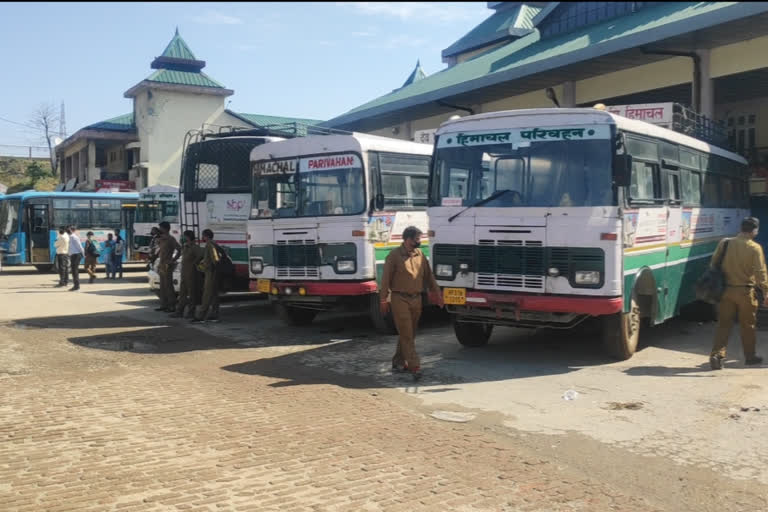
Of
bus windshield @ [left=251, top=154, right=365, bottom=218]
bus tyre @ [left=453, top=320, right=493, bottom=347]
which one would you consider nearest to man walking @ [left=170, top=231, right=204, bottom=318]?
bus windshield @ [left=251, top=154, right=365, bottom=218]

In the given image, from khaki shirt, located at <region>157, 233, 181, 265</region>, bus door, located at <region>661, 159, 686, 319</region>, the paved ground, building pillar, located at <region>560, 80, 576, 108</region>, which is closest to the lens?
the paved ground

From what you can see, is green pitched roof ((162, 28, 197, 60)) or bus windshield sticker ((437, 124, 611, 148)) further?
green pitched roof ((162, 28, 197, 60))

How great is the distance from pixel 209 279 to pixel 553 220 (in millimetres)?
A: 7184

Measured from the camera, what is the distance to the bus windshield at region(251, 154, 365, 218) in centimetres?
1144

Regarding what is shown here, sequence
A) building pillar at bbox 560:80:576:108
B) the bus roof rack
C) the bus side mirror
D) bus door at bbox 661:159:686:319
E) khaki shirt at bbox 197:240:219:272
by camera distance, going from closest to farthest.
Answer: the bus side mirror, bus door at bbox 661:159:686:319, the bus roof rack, khaki shirt at bbox 197:240:219:272, building pillar at bbox 560:80:576:108

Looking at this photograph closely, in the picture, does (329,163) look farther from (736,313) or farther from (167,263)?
(736,313)

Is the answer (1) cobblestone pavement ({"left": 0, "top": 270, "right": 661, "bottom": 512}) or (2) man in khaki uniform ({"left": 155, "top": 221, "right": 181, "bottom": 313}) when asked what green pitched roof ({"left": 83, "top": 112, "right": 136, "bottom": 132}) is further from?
(1) cobblestone pavement ({"left": 0, "top": 270, "right": 661, "bottom": 512})

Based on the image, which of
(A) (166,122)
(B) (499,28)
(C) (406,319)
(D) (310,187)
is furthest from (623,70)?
(A) (166,122)

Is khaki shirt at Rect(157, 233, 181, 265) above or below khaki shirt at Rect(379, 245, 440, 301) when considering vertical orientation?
above

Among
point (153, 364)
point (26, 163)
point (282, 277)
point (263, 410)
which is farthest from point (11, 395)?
point (26, 163)

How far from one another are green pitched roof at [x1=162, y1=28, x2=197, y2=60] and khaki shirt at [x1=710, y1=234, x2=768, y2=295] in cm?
4521

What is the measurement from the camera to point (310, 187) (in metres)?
11.8

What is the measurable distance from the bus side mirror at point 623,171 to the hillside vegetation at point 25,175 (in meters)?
59.2

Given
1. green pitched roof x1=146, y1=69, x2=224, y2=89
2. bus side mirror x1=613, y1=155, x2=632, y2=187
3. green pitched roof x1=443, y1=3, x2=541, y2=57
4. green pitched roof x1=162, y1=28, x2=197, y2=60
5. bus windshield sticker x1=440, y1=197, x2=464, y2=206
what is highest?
green pitched roof x1=162, y1=28, x2=197, y2=60
